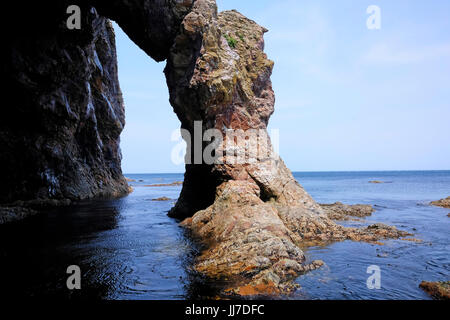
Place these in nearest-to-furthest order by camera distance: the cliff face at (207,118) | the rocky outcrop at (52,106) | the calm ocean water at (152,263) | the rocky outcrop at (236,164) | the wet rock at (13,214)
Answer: the calm ocean water at (152,263) < the cliff face at (207,118) < the rocky outcrop at (236,164) < the wet rock at (13,214) < the rocky outcrop at (52,106)

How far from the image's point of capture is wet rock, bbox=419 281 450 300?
6.36m

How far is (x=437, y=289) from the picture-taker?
6598 mm

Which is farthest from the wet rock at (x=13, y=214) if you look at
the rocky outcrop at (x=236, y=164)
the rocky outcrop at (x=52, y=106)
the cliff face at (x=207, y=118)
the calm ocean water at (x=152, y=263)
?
the rocky outcrop at (x=236, y=164)

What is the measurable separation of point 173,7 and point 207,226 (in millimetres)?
11750

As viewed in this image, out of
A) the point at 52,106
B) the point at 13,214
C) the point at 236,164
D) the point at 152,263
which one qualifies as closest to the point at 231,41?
the point at 236,164

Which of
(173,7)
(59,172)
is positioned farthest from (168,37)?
(59,172)

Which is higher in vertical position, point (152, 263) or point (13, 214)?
point (13, 214)

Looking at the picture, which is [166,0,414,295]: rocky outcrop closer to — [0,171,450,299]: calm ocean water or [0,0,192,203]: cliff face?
[0,171,450,299]: calm ocean water

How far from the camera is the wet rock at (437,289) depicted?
20.9 ft

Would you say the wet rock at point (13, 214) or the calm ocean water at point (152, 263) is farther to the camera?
the wet rock at point (13, 214)

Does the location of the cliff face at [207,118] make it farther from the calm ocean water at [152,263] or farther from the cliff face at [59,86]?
the calm ocean water at [152,263]

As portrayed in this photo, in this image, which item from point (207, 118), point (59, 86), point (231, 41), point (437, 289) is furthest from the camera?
point (59, 86)

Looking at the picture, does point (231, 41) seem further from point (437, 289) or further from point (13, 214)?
point (13, 214)
